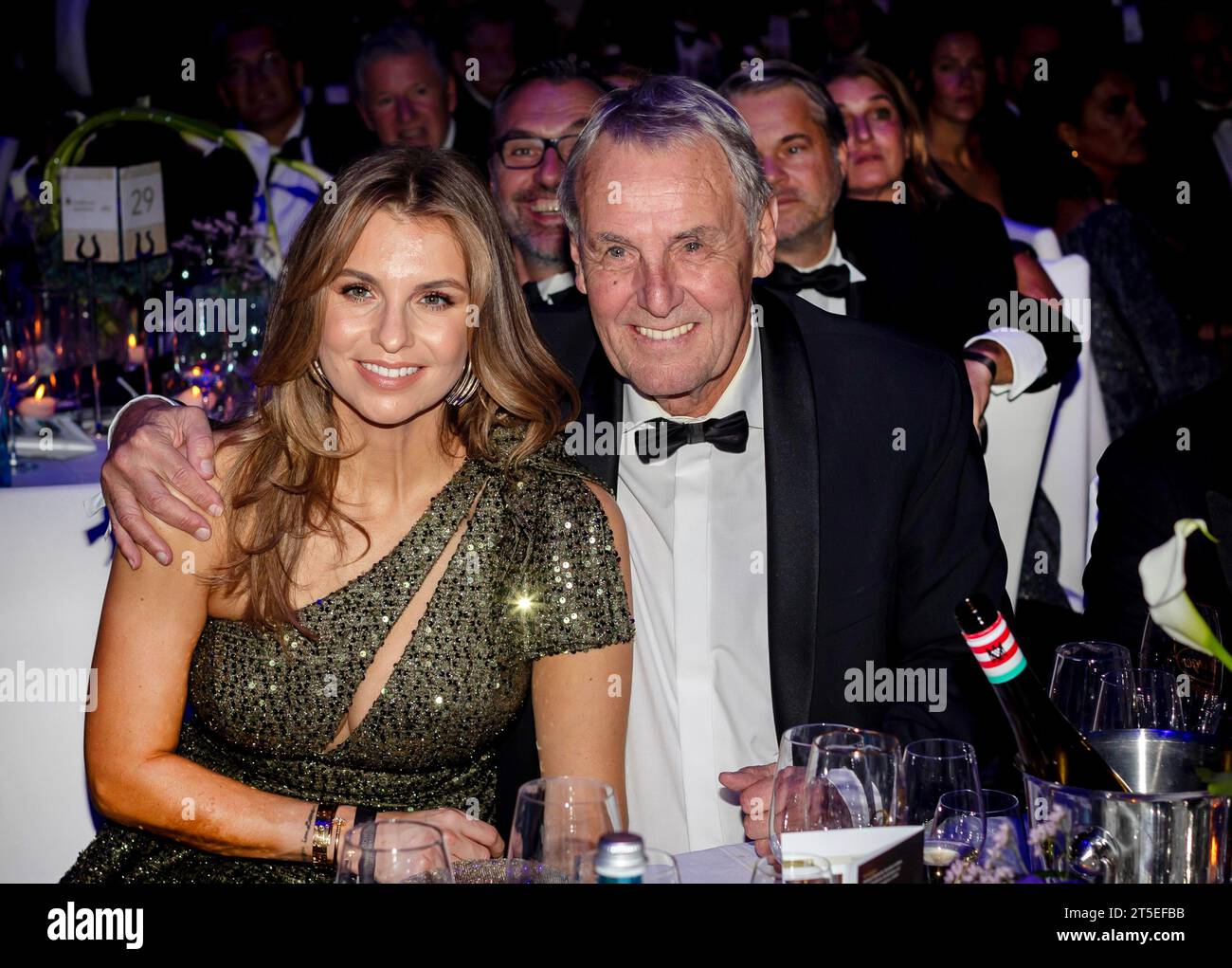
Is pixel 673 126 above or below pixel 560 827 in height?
above

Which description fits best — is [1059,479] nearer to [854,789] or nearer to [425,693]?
[425,693]

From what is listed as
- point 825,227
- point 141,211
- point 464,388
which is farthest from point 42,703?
point 825,227

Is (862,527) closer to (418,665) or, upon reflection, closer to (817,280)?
(418,665)

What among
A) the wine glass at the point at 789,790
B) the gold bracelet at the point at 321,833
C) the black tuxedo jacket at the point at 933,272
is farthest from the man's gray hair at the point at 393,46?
the wine glass at the point at 789,790

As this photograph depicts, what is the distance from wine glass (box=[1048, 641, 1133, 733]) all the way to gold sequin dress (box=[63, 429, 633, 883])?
0.84 m

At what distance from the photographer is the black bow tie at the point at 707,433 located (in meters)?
2.51

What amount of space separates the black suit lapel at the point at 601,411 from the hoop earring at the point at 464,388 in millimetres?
270

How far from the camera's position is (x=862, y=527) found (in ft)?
8.00

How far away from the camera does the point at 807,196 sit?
161 inches

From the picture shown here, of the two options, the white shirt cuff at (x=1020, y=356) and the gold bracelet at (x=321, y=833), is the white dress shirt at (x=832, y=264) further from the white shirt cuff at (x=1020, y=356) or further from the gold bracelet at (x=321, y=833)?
the gold bracelet at (x=321, y=833)

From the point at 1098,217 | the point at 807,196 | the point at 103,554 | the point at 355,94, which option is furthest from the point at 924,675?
the point at 355,94

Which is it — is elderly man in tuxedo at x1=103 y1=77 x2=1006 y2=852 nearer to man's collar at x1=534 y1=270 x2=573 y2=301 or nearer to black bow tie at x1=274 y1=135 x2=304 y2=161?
man's collar at x1=534 y1=270 x2=573 y2=301

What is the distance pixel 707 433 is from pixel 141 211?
9.41 ft

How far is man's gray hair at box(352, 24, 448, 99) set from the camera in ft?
18.9
